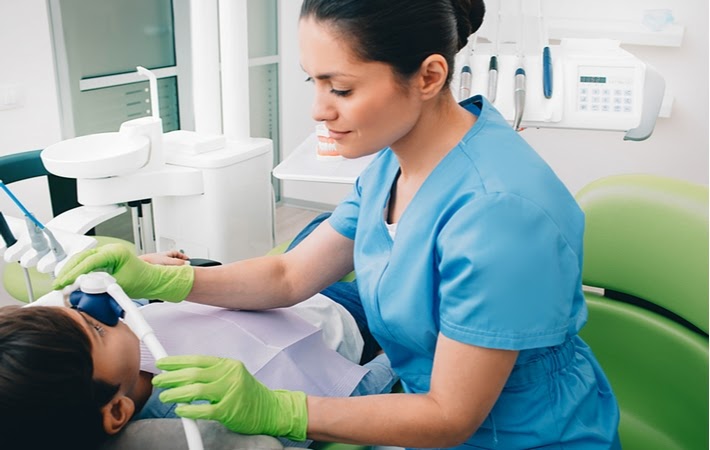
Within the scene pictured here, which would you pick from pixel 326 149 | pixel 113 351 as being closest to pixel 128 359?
pixel 113 351

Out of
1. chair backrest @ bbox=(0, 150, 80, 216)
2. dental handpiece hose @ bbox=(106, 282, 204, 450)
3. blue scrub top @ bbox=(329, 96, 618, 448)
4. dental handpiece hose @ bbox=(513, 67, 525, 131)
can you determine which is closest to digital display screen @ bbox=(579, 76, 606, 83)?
dental handpiece hose @ bbox=(513, 67, 525, 131)

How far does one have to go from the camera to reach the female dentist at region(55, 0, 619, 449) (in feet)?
2.98

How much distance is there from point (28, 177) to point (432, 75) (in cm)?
161

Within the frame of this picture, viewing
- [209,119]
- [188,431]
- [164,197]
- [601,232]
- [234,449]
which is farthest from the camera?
[209,119]

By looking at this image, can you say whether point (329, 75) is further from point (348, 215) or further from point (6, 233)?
point (6, 233)

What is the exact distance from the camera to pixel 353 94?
95 centimetres

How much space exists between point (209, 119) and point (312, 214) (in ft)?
6.78

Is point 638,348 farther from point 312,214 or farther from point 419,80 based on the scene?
point 312,214

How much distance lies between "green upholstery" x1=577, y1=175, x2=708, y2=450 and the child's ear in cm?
94

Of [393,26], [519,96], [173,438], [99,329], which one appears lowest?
[173,438]

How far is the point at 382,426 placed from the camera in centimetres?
98

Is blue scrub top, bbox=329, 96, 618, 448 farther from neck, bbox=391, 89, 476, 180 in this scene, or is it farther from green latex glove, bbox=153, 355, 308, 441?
green latex glove, bbox=153, 355, 308, 441

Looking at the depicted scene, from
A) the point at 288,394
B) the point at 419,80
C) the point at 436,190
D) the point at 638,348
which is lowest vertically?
the point at 638,348

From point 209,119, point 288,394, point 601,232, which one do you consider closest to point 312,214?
point 209,119
